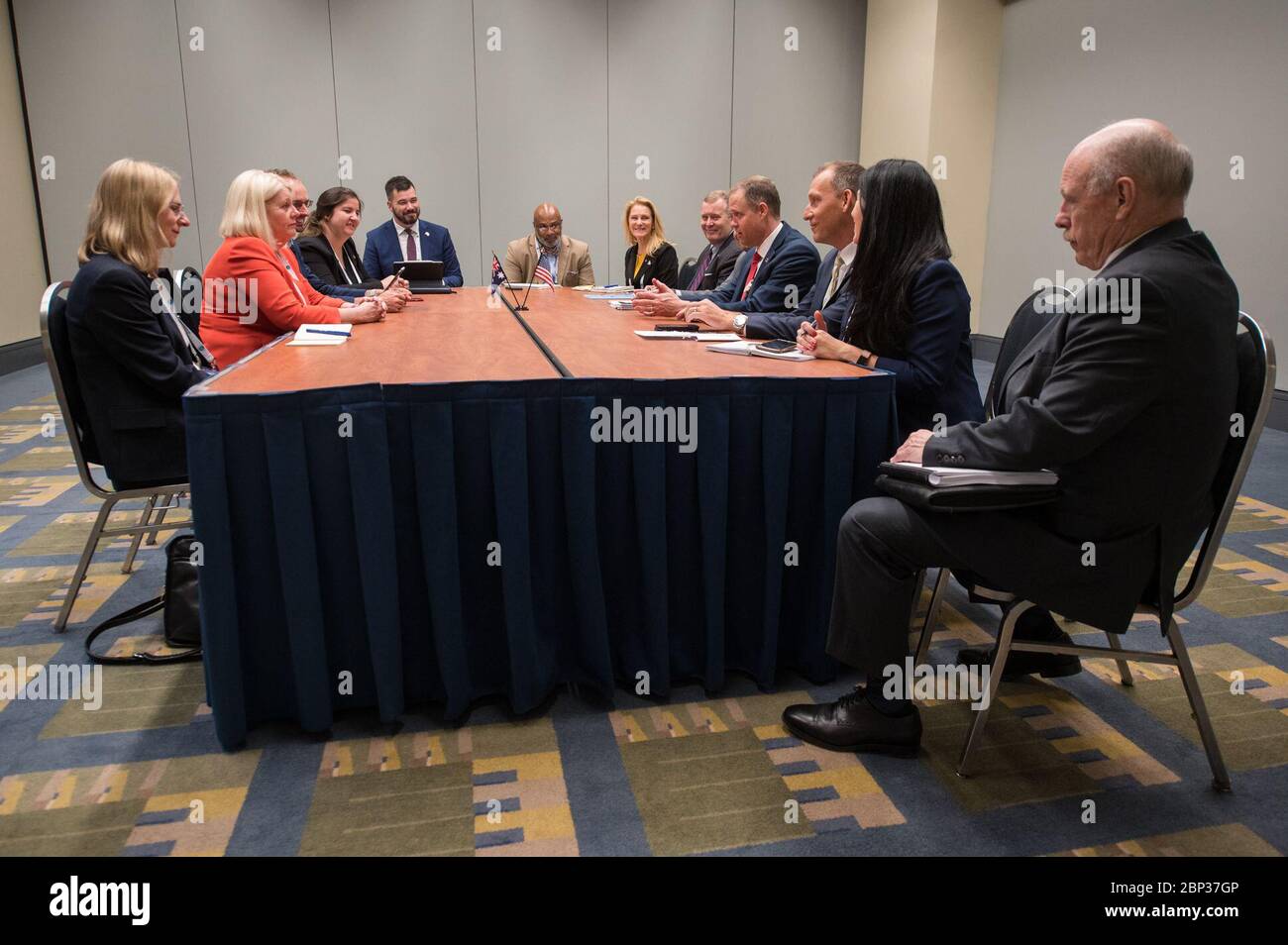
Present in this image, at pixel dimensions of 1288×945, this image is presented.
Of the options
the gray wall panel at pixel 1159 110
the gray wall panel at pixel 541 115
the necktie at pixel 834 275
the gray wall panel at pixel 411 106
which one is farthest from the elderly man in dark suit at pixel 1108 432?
the gray wall panel at pixel 411 106

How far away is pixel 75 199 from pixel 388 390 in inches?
265

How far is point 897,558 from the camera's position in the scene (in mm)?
1782

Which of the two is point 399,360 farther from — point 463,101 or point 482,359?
point 463,101

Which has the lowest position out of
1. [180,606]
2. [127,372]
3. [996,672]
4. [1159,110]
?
[180,606]

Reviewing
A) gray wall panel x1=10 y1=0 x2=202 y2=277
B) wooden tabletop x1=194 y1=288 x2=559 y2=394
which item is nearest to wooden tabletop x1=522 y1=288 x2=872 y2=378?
wooden tabletop x1=194 y1=288 x2=559 y2=394

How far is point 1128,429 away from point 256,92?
7.25 metres

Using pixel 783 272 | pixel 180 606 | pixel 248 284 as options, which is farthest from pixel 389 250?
pixel 180 606

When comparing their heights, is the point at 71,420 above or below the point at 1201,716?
above

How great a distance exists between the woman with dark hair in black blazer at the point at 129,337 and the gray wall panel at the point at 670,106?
Answer: 5.60m

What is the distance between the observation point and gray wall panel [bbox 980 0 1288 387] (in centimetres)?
482

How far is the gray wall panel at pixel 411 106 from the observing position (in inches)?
275

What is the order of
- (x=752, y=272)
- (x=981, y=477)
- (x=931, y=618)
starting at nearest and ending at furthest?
1. (x=981, y=477)
2. (x=931, y=618)
3. (x=752, y=272)
